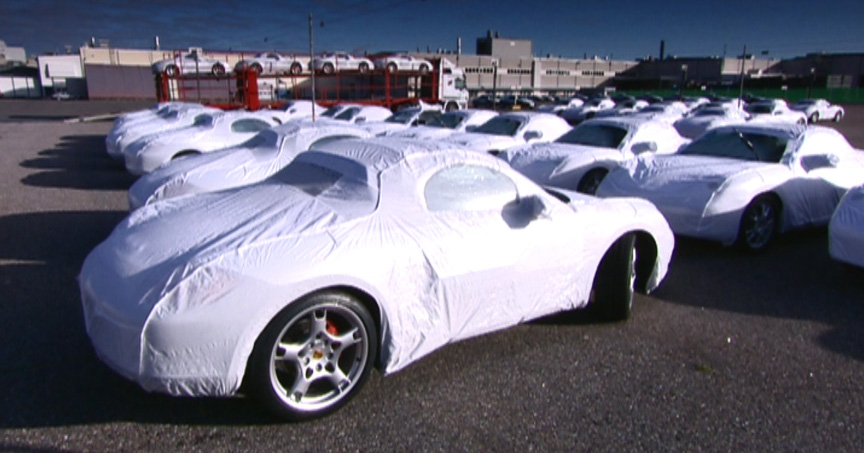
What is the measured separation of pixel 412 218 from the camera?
3.46 m

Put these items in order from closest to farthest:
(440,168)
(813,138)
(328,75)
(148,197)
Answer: (440,168), (148,197), (813,138), (328,75)

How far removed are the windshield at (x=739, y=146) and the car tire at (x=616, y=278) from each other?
12.6ft

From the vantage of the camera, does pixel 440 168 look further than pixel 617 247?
No

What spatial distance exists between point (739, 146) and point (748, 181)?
4.57 feet

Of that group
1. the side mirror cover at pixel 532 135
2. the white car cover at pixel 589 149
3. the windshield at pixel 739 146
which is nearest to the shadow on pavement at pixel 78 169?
the white car cover at pixel 589 149

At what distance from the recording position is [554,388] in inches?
137

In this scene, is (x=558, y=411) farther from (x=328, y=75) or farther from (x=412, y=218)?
(x=328, y=75)

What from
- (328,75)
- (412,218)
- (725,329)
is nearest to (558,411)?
(412,218)

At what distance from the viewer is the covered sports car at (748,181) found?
611 cm

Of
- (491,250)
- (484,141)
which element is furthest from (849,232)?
(484,141)

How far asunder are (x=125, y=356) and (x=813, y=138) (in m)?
7.95

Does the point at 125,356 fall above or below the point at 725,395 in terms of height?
above

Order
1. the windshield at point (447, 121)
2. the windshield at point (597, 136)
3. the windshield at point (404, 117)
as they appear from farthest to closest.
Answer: the windshield at point (404, 117)
the windshield at point (447, 121)
the windshield at point (597, 136)

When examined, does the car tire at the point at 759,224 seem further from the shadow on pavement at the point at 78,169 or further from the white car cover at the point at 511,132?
the shadow on pavement at the point at 78,169
